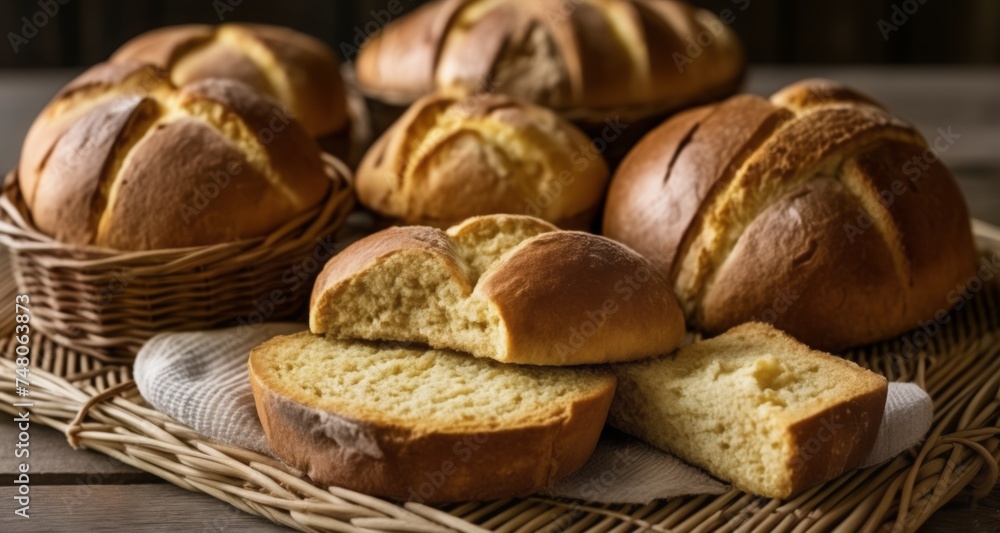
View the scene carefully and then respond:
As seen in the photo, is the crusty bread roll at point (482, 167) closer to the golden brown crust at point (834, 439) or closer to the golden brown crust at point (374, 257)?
the golden brown crust at point (374, 257)

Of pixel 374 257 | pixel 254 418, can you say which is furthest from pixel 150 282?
pixel 374 257

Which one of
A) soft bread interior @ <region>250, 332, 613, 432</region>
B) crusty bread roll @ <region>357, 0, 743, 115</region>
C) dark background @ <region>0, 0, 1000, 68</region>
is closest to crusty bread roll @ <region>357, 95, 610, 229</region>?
crusty bread roll @ <region>357, 0, 743, 115</region>

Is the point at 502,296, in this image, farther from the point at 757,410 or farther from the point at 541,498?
the point at 757,410

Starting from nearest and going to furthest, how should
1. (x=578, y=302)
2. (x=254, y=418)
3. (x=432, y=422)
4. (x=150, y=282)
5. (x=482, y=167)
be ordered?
(x=432, y=422)
(x=578, y=302)
(x=254, y=418)
(x=150, y=282)
(x=482, y=167)

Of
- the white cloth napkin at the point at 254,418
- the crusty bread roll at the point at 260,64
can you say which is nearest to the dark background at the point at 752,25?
the crusty bread roll at the point at 260,64

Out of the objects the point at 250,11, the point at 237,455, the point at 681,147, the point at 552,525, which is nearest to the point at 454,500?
the point at 552,525
